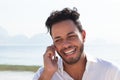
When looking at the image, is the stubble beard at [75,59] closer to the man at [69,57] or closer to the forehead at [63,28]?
the man at [69,57]

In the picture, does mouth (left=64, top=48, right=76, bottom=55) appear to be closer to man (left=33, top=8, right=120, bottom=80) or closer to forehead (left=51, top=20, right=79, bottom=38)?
man (left=33, top=8, right=120, bottom=80)

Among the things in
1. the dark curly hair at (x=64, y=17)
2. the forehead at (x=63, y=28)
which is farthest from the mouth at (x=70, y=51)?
the dark curly hair at (x=64, y=17)

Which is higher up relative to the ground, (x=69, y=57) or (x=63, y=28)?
(x=63, y=28)

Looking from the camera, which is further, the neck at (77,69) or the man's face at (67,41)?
the neck at (77,69)

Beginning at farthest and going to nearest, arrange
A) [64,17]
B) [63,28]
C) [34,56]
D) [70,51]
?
[34,56]
[64,17]
[63,28]
[70,51]

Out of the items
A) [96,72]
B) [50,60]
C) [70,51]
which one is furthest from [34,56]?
[70,51]

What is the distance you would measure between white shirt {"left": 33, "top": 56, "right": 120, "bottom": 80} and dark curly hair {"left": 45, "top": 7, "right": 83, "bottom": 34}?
0.35m

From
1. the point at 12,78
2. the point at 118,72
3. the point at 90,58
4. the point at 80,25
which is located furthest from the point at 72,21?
the point at 12,78

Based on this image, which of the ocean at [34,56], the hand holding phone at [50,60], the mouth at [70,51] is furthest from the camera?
the ocean at [34,56]

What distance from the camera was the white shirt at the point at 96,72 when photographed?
13.0 feet

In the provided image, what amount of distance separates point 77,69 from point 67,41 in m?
0.32

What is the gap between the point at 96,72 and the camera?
4043 millimetres

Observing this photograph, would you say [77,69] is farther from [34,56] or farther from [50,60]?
[34,56]

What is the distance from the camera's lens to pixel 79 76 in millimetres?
4121
